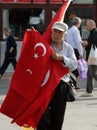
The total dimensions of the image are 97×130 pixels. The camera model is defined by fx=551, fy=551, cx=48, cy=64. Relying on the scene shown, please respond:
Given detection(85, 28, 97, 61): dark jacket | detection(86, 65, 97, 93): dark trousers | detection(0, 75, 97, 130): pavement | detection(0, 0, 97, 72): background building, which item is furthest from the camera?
detection(0, 0, 97, 72): background building

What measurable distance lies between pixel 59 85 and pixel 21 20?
11.2 meters

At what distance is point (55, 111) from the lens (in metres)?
6.88

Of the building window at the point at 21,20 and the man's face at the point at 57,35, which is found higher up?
the man's face at the point at 57,35

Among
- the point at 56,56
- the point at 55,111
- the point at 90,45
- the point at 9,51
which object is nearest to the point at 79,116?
the point at 90,45

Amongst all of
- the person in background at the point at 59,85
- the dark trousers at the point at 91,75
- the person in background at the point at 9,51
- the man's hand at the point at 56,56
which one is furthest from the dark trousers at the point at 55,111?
the person in background at the point at 9,51

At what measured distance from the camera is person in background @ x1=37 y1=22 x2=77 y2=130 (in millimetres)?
6824

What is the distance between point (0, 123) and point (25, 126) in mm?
2435

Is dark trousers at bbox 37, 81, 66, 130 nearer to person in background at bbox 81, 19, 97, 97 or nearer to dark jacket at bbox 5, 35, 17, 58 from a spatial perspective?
person in background at bbox 81, 19, 97, 97

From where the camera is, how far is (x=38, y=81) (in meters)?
6.89

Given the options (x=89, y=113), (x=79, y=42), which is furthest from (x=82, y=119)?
(x=79, y=42)

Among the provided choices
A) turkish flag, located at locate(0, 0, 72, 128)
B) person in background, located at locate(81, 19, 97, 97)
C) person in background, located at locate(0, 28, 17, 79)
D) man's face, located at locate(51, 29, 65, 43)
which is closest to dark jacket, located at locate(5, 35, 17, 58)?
person in background, located at locate(0, 28, 17, 79)

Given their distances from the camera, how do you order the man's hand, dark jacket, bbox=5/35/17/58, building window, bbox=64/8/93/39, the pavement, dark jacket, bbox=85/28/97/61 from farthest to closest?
1. building window, bbox=64/8/93/39
2. dark jacket, bbox=5/35/17/58
3. dark jacket, bbox=85/28/97/61
4. the pavement
5. the man's hand

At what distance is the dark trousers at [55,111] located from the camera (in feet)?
22.4

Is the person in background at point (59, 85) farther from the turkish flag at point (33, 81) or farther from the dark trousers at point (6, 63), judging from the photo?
the dark trousers at point (6, 63)
